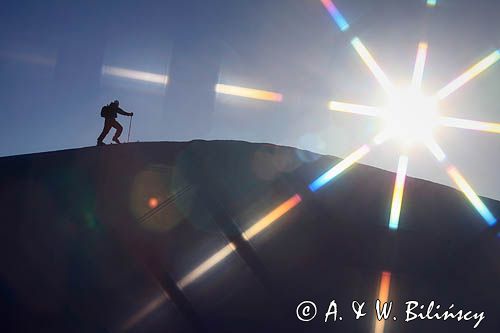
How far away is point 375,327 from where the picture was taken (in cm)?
940

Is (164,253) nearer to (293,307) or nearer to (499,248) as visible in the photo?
(293,307)

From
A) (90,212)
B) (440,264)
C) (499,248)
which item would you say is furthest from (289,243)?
(499,248)

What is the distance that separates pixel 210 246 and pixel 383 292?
3950mm

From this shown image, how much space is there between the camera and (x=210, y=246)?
9.37 m

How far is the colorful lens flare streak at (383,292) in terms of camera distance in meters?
9.42

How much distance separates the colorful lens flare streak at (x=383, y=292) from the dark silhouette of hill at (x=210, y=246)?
4.2 inches

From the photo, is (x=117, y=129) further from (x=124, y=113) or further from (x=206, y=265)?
(x=206, y=265)

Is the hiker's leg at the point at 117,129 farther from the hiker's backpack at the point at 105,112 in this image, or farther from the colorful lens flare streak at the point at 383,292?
the colorful lens flare streak at the point at 383,292

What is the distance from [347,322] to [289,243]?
201cm

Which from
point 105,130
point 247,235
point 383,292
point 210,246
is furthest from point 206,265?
point 105,130

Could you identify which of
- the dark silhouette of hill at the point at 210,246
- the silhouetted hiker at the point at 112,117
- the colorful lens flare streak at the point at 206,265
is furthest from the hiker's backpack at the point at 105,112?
the colorful lens flare streak at the point at 206,265

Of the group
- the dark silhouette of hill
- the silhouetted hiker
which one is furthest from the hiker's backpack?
the dark silhouette of hill

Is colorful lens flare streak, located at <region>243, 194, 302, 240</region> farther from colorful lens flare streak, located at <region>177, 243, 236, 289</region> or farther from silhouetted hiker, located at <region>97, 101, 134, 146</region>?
silhouetted hiker, located at <region>97, 101, 134, 146</region>

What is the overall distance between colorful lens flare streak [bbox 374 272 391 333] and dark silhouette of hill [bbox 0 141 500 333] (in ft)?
0.35
